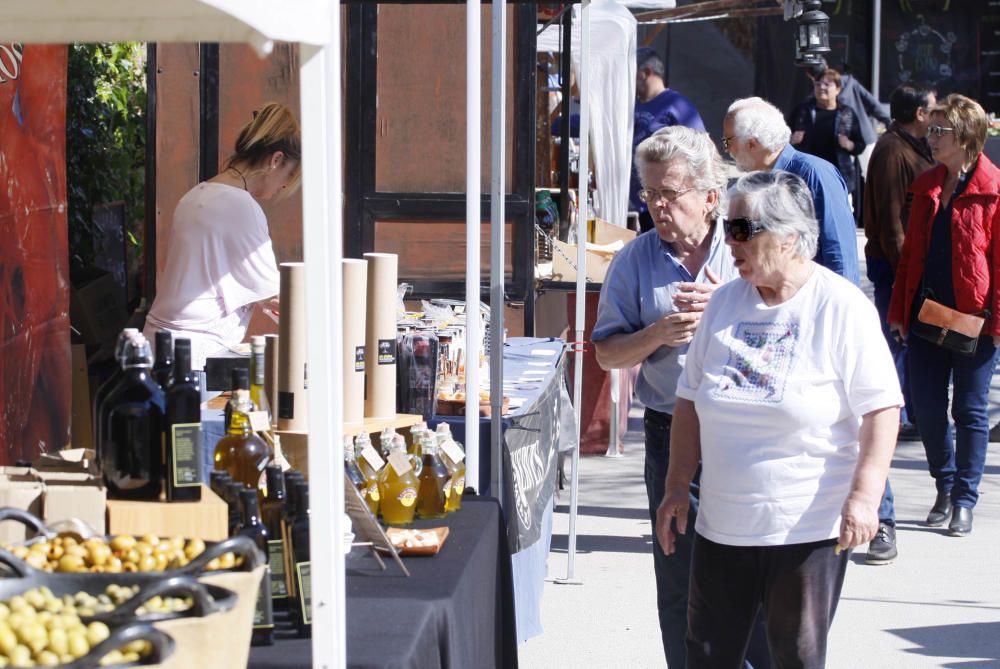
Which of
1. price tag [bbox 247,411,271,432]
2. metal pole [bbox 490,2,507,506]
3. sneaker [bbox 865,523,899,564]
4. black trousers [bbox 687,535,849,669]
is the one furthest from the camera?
sneaker [bbox 865,523,899,564]

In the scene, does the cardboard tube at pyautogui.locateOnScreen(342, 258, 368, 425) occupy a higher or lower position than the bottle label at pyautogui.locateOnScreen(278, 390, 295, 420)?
higher

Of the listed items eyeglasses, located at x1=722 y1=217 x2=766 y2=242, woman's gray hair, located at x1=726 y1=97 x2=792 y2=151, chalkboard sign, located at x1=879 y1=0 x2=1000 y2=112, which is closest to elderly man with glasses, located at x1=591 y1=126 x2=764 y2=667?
eyeglasses, located at x1=722 y1=217 x2=766 y2=242

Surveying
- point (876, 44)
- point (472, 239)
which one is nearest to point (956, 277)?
point (472, 239)

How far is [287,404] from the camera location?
122 inches

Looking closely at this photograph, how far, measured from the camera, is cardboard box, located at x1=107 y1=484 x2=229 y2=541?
7.54 feet

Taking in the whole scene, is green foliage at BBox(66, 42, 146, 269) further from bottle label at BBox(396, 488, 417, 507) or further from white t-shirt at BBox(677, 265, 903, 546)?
white t-shirt at BBox(677, 265, 903, 546)

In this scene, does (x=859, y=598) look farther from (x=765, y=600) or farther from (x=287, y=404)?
(x=287, y=404)

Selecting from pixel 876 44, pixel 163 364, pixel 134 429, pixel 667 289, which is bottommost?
pixel 134 429

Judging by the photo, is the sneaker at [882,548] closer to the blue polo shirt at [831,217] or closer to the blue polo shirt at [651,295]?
the blue polo shirt at [831,217]

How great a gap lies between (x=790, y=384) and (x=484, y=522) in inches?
31.5

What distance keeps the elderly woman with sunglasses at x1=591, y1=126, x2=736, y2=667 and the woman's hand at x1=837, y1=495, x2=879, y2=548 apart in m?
0.71

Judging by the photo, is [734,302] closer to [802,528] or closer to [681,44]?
[802,528]

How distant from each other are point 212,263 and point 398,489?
1.63m

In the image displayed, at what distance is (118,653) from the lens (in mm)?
1777
